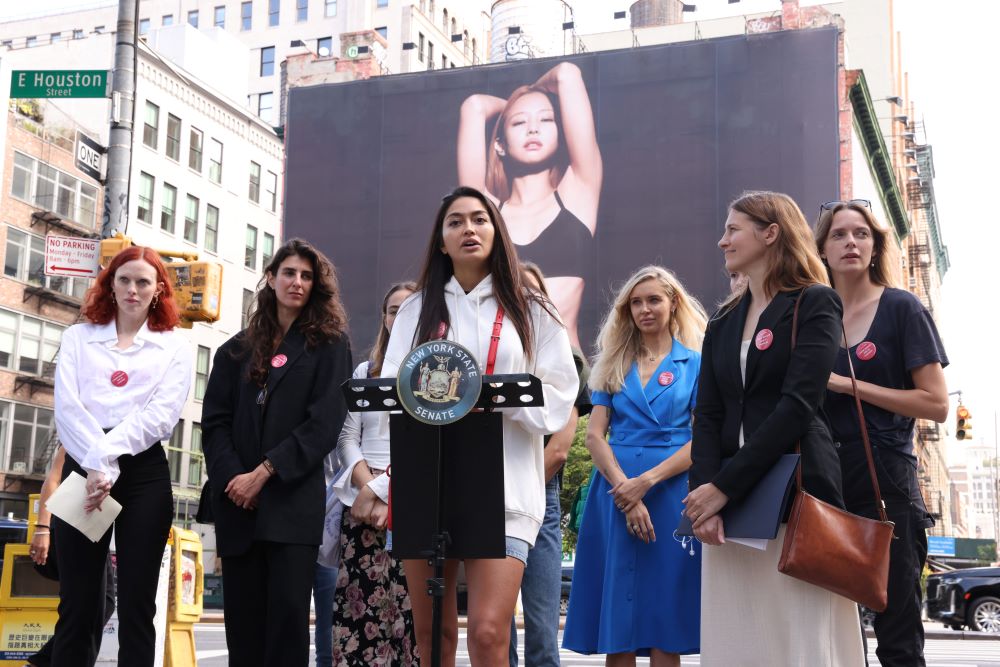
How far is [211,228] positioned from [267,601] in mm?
50582

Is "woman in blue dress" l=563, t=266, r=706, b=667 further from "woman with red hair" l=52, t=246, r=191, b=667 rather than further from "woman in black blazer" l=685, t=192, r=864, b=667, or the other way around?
"woman with red hair" l=52, t=246, r=191, b=667

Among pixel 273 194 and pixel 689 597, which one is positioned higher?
pixel 273 194

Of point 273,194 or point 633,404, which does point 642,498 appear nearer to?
point 633,404

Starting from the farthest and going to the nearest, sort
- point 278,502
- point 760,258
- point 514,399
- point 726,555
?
point 278,502
point 760,258
point 726,555
point 514,399

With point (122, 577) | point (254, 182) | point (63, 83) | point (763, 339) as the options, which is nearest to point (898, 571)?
point (763, 339)

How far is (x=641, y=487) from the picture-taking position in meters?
5.50

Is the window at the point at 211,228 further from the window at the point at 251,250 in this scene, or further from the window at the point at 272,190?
the window at the point at 272,190

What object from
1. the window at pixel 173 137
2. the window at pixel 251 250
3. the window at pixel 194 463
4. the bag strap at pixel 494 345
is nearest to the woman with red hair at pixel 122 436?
the bag strap at pixel 494 345

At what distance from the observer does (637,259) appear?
4462 cm

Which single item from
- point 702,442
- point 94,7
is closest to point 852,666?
point 702,442

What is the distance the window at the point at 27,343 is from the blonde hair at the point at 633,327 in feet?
133

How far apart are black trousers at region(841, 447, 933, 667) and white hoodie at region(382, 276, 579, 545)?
119 cm

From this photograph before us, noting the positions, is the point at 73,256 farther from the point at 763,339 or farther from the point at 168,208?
the point at 168,208

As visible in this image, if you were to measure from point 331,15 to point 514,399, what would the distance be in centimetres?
7991
